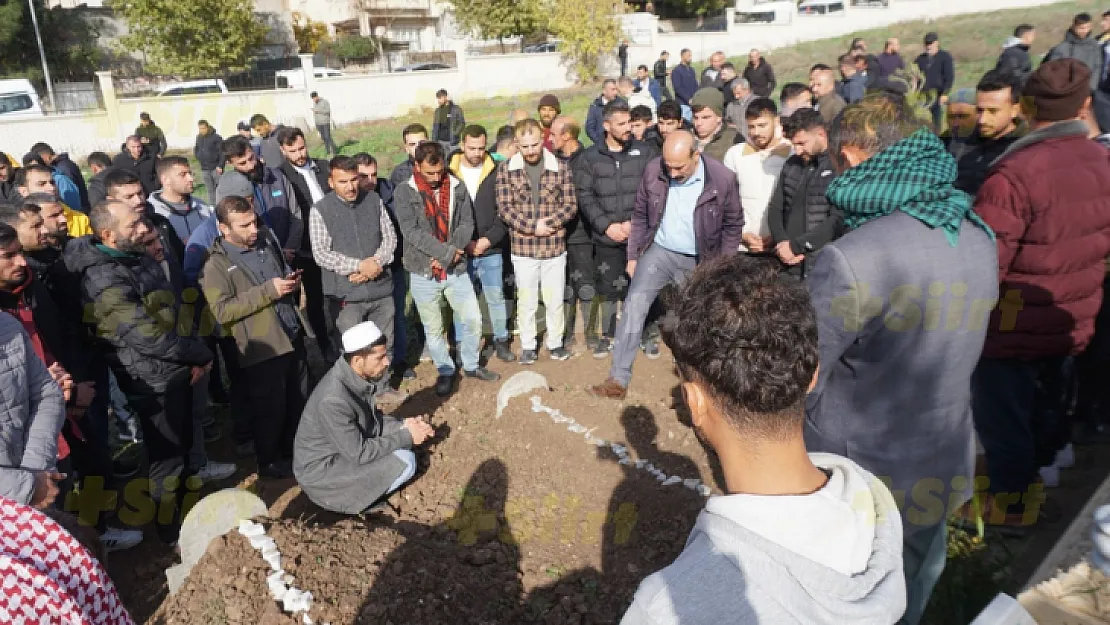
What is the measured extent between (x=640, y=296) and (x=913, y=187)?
3.03m

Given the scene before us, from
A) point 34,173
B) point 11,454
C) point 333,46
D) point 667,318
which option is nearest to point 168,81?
point 333,46

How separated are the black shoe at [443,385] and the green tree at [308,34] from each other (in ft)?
132

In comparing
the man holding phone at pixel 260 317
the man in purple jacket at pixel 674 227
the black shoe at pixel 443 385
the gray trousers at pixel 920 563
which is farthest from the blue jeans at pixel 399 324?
the gray trousers at pixel 920 563

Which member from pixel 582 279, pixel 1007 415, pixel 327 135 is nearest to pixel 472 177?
pixel 582 279

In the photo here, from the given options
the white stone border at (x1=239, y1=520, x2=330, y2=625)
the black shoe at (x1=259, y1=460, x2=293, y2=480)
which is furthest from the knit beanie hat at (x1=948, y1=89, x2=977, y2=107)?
the black shoe at (x1=259, y1=460, x2=293, y2=480)

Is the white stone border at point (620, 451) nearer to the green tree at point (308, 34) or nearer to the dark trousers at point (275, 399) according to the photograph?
the dark trousers at point (275, 399)

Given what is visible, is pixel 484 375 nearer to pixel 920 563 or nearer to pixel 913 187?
pixel 920 563

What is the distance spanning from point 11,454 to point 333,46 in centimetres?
4256

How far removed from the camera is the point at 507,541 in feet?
13.6

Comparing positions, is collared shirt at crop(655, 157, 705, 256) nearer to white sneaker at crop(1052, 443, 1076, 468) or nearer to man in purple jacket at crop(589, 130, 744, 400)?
man in purple jacket at crop(589, 130, 744, 400)

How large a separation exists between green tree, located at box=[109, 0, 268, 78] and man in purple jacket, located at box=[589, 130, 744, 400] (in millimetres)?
30417

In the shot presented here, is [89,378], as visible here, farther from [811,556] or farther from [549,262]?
[811,556]

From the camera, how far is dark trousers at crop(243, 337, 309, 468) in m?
4.89

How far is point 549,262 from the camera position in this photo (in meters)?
6.29
